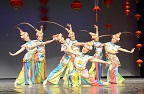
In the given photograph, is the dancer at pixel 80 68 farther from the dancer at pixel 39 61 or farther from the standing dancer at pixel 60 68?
the dancer at pixel 39 61

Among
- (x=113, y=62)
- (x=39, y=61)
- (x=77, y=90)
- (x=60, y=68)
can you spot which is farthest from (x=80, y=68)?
(x=39, y=61)

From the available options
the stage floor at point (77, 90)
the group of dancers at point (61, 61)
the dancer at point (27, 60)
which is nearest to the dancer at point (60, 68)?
the group of dancers at point (61, 61)

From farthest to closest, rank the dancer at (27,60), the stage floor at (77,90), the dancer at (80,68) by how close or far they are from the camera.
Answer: the dancer at (27,60) < the dancer at (80,68) < the stage floor at (77,90)

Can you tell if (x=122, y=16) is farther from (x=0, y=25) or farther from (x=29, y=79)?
(x=29, y=79)

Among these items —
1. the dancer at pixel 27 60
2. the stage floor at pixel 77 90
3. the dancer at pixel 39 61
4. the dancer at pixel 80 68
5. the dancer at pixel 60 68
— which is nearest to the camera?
the stage floor at pixel 77 90

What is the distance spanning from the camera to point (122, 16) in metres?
11.3

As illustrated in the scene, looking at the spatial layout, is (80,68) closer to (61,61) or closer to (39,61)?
(61,61)

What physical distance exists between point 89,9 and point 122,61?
1.75 m

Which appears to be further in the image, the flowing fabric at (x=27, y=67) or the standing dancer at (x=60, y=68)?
the flowing fabric at (x=27, y=67)

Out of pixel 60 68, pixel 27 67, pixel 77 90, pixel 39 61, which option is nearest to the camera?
pixel 77 90

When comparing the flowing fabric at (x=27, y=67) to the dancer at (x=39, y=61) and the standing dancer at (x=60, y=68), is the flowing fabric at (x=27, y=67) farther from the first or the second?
the standing dancer at (x=60, y=68)

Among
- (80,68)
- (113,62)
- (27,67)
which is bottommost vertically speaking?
(80,68)

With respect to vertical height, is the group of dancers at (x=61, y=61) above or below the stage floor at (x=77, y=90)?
above

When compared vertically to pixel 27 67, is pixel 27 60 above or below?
above
